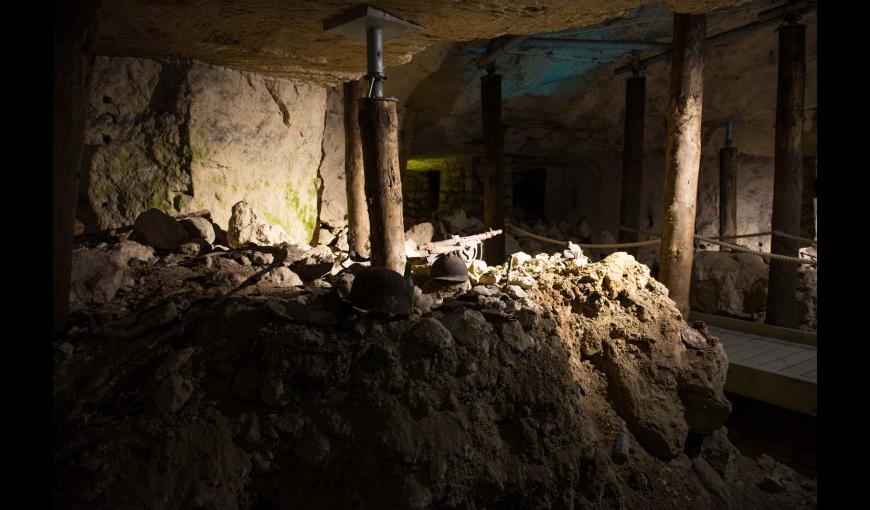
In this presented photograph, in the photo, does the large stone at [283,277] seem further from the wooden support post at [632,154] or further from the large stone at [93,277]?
the wooden support post at [632,154]

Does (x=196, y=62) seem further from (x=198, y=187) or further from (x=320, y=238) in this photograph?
(x=320, y=238)

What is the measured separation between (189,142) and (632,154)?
20.2ft

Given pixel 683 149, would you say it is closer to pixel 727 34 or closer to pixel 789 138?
pixel 789 138

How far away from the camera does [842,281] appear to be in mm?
1333

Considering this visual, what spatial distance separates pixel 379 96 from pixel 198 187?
72.5 inches

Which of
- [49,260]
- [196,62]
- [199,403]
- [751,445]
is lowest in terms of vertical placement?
[751,445]

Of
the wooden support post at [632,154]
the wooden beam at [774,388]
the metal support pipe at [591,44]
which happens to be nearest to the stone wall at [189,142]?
the metal support pipe at [591,44]

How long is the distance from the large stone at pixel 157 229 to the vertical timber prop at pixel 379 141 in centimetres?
140

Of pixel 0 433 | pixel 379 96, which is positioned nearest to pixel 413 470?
pixel 0 433

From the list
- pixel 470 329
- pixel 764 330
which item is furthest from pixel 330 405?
pixel 764 330

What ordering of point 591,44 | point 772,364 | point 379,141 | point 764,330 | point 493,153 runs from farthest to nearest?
1. point 493,153
2. point 591,44
3. point 764,330
4. point 772,364
5. point 379,141

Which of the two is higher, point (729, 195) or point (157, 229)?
point (729, 195)

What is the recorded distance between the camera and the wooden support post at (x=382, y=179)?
3809 millimetres

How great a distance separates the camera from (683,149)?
4.78 metres
